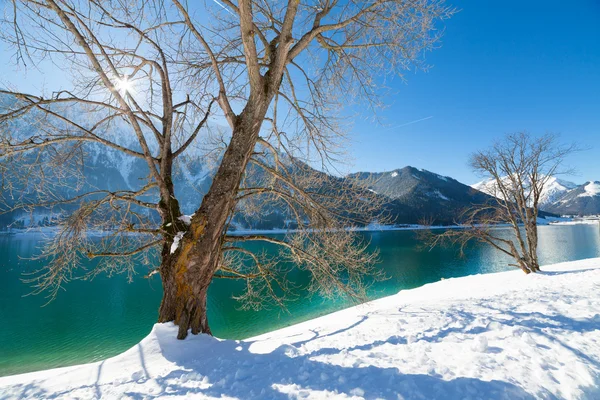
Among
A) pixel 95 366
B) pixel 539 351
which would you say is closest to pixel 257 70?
pixel 95 366

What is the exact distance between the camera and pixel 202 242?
3.33m

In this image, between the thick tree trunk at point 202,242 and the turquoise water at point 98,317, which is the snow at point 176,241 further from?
the turquoise water at point 98,317

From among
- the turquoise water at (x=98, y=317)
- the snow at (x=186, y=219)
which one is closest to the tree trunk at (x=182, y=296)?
the snow at (x=186, y=219)

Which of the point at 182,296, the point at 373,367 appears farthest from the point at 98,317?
the point at 373,367

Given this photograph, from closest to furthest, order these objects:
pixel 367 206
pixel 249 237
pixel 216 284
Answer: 1. pixel 249 237
2. pixel 367 206
3. pixel 216 284

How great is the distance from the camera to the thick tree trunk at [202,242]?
3336mm

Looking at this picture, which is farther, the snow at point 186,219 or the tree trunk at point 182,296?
the snow at point 186,219

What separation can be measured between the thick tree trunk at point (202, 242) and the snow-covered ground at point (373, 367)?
9.2 inches

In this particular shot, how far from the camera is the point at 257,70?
3.26 metres

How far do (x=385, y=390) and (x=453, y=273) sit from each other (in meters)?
25.5

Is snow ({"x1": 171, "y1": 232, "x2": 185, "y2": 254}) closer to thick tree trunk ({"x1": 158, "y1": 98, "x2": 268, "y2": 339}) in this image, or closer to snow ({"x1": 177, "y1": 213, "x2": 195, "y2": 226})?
thick tree trunk ({"x1": 158, "y1": 98, "x2": 268, "y2": 339})

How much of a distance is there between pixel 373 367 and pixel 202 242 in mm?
2299

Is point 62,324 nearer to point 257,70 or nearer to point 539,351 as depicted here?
point 257,70

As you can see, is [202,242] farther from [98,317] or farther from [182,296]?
[98,317]
